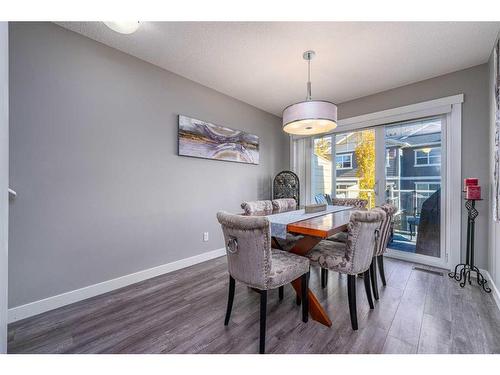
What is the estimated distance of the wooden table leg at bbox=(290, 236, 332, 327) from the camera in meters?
1.62

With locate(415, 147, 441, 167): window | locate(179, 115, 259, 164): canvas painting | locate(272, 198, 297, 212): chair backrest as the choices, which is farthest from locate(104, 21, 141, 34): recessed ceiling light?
locate(415, 147, 441, 167): window

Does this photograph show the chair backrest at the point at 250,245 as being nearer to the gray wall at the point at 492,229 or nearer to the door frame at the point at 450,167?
the gray wall at the point at 492,229

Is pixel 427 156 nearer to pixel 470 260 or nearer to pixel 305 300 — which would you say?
pixel 470 260

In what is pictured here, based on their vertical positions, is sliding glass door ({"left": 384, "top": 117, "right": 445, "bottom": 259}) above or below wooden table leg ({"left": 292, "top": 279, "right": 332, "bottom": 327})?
above

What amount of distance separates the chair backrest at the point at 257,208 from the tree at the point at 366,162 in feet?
5.92

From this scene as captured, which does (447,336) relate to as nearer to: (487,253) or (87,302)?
(487,253)

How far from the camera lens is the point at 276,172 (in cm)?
430

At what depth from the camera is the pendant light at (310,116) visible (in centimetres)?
192

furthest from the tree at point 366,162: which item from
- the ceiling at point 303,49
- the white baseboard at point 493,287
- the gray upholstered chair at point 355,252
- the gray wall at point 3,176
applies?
the gray wall at point 3,176

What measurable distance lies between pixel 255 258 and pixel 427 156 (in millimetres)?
2959

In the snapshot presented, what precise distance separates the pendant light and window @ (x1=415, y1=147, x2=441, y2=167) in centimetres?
171

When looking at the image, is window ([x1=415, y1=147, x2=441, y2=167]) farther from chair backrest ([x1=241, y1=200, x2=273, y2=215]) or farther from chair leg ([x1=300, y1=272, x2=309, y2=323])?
chair leg ([x1=300, y1=272, x2=309, y2=323])
